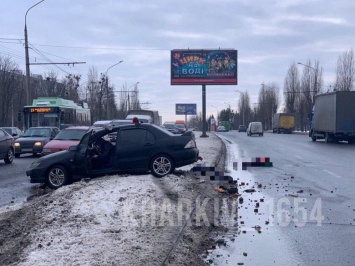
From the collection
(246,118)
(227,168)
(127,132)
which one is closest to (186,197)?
(127,132)

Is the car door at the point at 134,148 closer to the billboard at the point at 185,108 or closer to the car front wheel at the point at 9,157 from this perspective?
the car front wheel at the point at 9,157

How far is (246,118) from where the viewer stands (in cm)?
14438

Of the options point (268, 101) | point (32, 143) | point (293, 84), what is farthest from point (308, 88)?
point (32, 143)

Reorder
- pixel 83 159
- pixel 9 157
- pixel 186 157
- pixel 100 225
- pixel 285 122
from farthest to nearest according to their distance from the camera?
pixel 285 122 < pixel 9 157 < pixel 186 157 < pixel 83 159 < pixel 100 225

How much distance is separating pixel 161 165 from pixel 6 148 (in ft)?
36.3

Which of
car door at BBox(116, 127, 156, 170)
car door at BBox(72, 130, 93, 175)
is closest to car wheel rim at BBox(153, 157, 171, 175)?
car door at BBox(116, 127, 156, 170)

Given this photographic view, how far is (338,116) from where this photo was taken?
141 ft

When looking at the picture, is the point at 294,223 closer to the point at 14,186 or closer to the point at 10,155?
the point at 14,186

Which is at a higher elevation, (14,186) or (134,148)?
(134,148)

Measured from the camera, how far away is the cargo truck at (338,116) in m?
43.2

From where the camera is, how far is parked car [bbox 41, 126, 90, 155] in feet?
66.3

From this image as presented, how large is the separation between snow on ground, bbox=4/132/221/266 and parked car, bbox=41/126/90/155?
25.3 ft

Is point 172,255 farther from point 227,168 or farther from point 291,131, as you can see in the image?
point 291,131

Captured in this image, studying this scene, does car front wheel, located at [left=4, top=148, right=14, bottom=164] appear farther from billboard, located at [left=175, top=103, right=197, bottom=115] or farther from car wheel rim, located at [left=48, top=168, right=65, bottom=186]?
billboard, located at [left=175, top=103, right=197, bottom=115]
